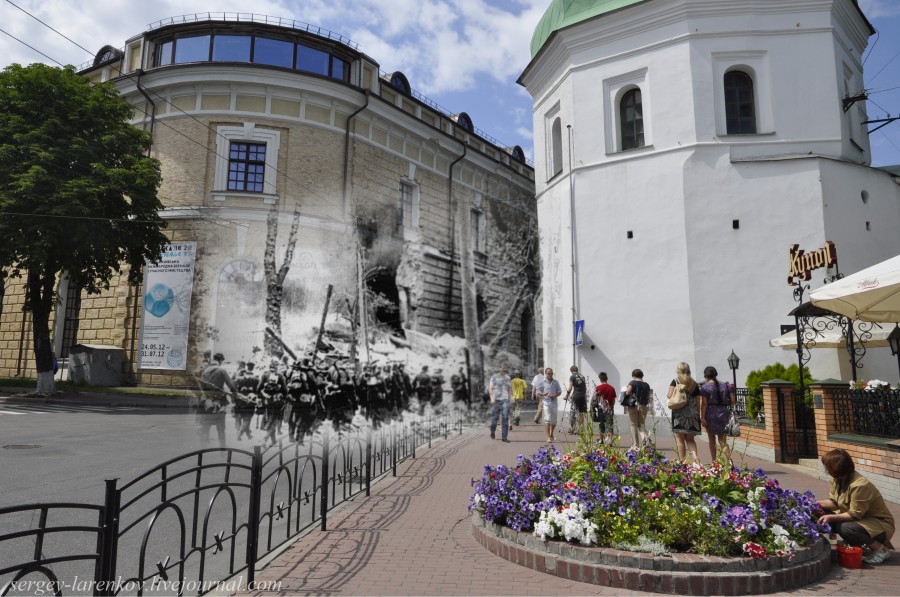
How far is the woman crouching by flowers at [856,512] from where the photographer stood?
490 cm

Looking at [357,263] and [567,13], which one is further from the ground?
[567,13]

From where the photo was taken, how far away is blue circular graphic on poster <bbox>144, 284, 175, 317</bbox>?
2216cm

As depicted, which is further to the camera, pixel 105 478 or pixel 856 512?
pixel 105 478

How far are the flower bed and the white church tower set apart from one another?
10.4m

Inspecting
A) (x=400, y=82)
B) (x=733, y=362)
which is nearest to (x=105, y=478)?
(x=733, y=362)

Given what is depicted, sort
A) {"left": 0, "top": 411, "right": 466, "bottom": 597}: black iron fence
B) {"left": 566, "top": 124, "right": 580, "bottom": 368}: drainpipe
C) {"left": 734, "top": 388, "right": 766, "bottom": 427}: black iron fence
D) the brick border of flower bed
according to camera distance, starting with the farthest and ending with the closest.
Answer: {"left": 566, "top": 124, "right": 580, "bottom": 368}: drainpipe → {"left": 734, "top": 388, "right": 766, "bottom": 427}: black iron fence → the brick border of flower bed → {"left": 0, "top": 411, "right": 466, "bottom": 597}: black iron fence

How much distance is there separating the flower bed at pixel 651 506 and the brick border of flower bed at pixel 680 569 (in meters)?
0.09

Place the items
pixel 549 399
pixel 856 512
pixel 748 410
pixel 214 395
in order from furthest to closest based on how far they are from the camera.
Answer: pixel 214 395 → pixel 549 399 → pixel 748 410 → pixel 856 512

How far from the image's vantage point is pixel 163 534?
5.48m

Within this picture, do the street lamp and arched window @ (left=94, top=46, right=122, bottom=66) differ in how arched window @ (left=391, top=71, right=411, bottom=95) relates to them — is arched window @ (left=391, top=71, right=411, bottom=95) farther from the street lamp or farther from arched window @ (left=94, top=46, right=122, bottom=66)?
the street lamp

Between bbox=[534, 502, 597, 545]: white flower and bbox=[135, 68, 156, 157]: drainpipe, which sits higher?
bbox=[135, 68, 156, 157]: drainpipe

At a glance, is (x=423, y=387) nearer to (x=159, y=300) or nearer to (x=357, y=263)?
(x=357, y=263)

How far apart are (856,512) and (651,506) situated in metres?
1.86

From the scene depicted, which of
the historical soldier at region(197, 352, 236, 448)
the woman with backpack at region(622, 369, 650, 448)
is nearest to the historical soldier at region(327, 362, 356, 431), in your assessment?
the historical soldier at region(197, 352, 236, 448)
